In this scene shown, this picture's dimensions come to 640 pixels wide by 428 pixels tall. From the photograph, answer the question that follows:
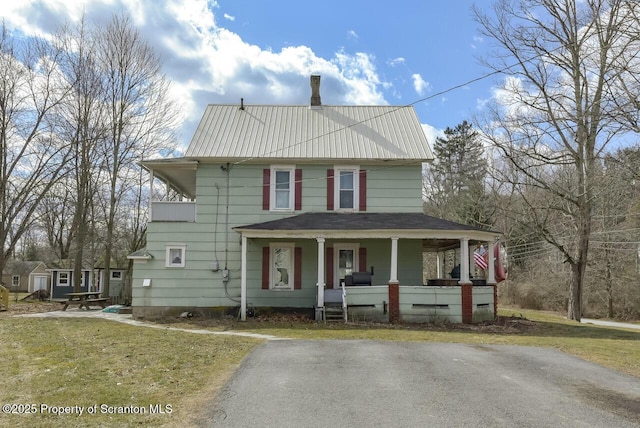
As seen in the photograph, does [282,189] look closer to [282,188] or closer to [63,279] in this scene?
[282,188]

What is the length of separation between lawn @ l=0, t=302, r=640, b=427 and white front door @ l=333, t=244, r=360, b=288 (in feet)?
9.13

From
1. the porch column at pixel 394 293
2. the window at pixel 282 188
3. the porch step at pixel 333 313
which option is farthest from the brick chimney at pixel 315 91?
the porch step at pixel 333 313

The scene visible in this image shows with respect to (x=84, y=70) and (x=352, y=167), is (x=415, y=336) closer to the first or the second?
(x=352, y=167)

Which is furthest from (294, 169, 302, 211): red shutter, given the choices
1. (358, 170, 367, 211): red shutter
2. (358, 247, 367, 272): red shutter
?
(358, 247, 367, 272): red shutter

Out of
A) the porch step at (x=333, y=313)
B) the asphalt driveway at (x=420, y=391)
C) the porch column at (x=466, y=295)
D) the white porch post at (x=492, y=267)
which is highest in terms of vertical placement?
the white porch post at (x=492, y=267)

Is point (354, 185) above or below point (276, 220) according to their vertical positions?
above

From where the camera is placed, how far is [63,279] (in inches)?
1437

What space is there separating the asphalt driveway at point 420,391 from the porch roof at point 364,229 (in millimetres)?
6062

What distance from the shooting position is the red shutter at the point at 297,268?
1778 cm

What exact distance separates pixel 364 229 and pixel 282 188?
12.8 feet

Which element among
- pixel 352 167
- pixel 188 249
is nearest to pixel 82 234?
pixel 188 249

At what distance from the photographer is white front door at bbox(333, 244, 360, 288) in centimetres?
1800

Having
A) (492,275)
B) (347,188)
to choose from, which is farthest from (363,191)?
(492,275)

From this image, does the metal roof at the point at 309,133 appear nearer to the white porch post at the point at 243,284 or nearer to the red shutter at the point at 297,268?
the red shutter at the point at 297,268
